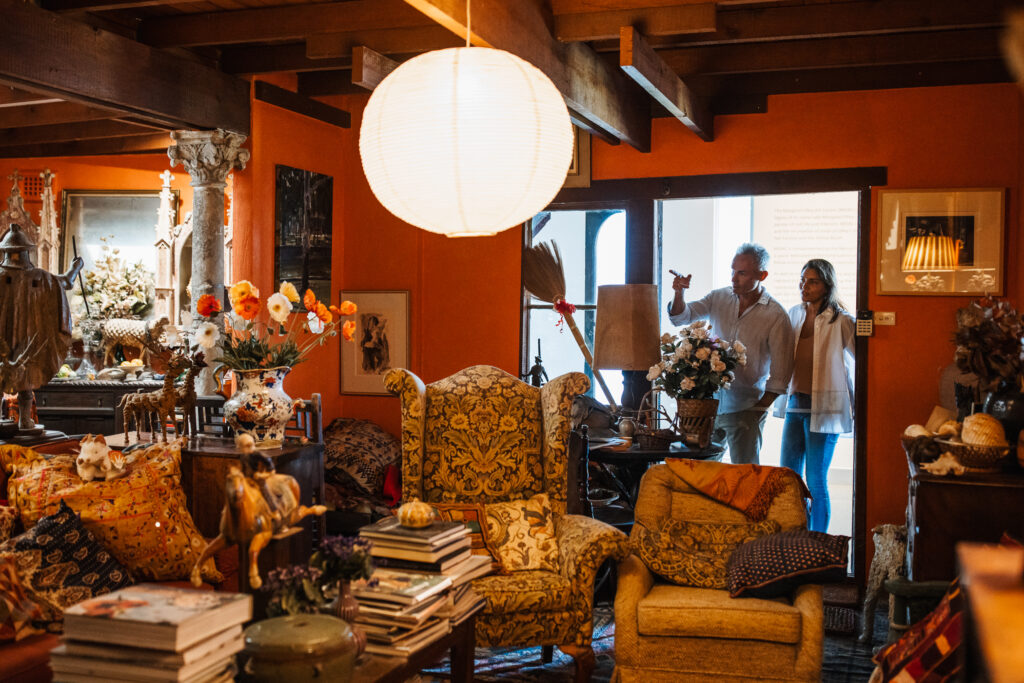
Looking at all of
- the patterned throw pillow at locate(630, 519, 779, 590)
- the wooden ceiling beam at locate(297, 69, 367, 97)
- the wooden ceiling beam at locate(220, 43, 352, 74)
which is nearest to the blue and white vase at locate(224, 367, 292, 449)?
the patterned throw pillow at locate(630, 519, 779, 590)

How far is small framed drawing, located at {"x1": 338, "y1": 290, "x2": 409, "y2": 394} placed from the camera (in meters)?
6.55

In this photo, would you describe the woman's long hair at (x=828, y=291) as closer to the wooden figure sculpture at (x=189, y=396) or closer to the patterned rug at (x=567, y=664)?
the patterned rug at (x=567, y=664)

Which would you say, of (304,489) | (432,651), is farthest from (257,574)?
(304,489)

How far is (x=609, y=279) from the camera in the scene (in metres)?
6.35

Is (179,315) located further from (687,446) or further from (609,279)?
(687,446)

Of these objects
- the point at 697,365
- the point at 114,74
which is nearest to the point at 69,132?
the point at 114,74

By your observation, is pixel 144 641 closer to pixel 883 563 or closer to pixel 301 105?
pixel 883 563

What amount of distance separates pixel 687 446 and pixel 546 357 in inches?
70.4

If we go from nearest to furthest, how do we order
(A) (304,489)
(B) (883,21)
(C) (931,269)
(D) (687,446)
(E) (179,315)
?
(A) (304,489) < (B) (883,21) < (D) (687,446) < (C) (931,269) < (E) (179,315)

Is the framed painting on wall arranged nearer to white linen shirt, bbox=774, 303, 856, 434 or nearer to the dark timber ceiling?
the dark timber ceiling

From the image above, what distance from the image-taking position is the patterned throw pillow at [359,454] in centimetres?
573

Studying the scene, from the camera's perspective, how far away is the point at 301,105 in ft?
20.0

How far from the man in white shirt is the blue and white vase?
9.18ft

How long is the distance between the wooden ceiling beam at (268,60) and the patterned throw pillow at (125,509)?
2652 mm
